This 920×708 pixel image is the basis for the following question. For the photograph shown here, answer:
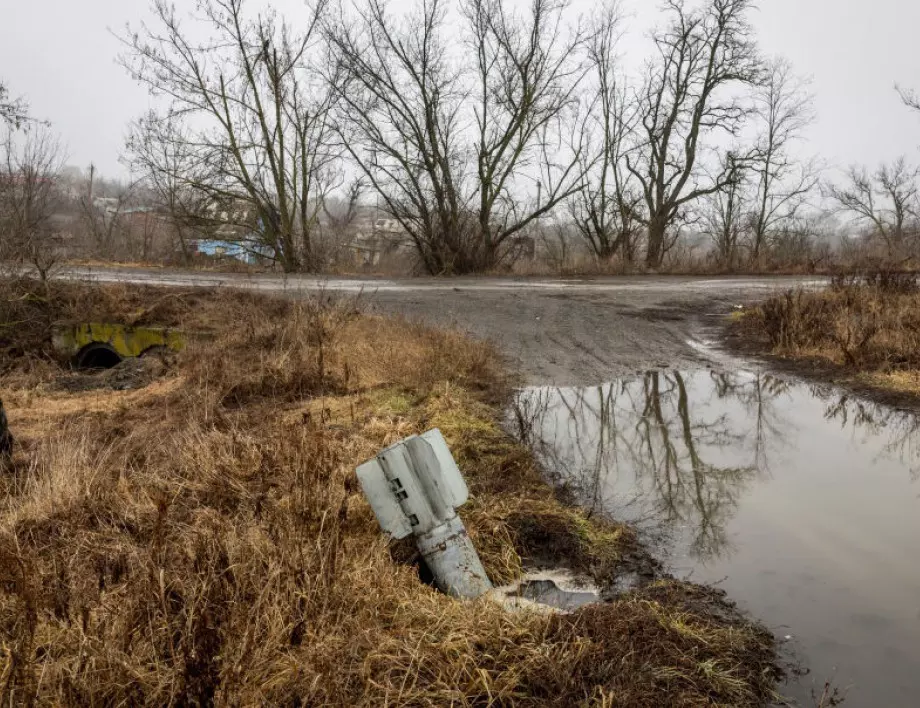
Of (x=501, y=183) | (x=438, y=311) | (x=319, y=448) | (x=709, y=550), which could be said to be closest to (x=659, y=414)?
(x=709, y=550)

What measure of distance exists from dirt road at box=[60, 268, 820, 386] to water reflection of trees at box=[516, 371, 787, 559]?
760 mm

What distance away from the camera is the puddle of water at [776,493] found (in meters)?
3.49

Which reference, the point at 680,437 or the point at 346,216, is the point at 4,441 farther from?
the point at 346,216

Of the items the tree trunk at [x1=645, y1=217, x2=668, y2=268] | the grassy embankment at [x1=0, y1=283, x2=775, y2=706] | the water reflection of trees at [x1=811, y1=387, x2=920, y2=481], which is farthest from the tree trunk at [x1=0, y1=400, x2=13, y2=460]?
the tree trunk at [x1=645, y1=217, x2=668, y2=268]

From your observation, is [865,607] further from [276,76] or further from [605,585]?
[276,76]

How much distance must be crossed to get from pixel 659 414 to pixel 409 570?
4.50 meters

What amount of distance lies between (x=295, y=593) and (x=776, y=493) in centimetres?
406

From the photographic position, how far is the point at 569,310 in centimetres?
1201

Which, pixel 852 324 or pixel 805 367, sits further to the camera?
pixel 852 324

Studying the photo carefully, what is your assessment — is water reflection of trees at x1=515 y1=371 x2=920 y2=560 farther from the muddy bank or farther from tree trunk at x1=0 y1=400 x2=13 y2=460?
tree trunk at x1=0 y1=400 x2=13 y2=460

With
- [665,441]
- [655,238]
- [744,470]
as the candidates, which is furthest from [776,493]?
[655,238]

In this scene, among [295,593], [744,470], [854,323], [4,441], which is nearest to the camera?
[295,593]

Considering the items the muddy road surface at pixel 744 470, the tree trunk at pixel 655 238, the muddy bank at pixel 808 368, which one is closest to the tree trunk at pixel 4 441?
the muddy road surface at pixel 744 470

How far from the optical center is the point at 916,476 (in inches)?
218
